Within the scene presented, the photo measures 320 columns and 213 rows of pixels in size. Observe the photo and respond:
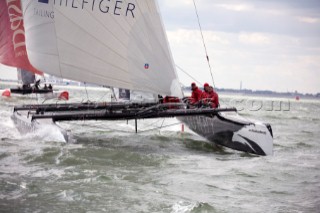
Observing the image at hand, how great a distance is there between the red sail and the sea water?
615 centimetres

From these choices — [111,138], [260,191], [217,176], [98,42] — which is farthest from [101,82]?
[260,191]

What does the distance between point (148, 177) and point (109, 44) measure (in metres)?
4.23

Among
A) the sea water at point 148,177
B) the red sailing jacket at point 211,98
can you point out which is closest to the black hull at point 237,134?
the sea water at point 148,177

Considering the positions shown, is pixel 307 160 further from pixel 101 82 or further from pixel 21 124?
pixel 21 124

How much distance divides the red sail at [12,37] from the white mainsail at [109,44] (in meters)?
→ 6.55

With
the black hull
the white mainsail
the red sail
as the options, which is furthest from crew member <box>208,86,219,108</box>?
the red sail

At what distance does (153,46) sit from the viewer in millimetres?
11031

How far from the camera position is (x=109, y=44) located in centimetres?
1101

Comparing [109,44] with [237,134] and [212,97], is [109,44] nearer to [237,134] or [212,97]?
[212,97]

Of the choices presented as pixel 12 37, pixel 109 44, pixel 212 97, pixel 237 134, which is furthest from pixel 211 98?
pixel 12 37

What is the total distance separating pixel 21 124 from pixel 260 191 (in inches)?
242

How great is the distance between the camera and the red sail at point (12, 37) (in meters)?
17.7

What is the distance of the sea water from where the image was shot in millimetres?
6023

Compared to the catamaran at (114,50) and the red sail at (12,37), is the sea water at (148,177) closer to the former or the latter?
the catamaran at (114,50)
